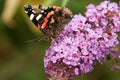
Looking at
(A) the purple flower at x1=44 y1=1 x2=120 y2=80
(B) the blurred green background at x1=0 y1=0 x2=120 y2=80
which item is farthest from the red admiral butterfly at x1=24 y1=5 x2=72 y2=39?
(B) the blurred green background at x1=0 y1=0 x2=120 y2=80

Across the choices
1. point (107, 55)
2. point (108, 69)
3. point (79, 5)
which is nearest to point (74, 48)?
point (107, 55)

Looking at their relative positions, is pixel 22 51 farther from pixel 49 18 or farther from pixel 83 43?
pixel 83 43

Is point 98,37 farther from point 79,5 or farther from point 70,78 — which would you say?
point 79,5

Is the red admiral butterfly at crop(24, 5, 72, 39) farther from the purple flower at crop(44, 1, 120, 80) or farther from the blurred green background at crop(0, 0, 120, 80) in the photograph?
the blurred green background at crop(0, 0, 120, 80)

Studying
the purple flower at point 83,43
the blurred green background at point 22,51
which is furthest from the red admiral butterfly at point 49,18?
the blurred green background at point 22,51

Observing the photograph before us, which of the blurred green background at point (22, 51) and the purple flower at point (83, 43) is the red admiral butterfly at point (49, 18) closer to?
the purple flower at point (83, 43)
